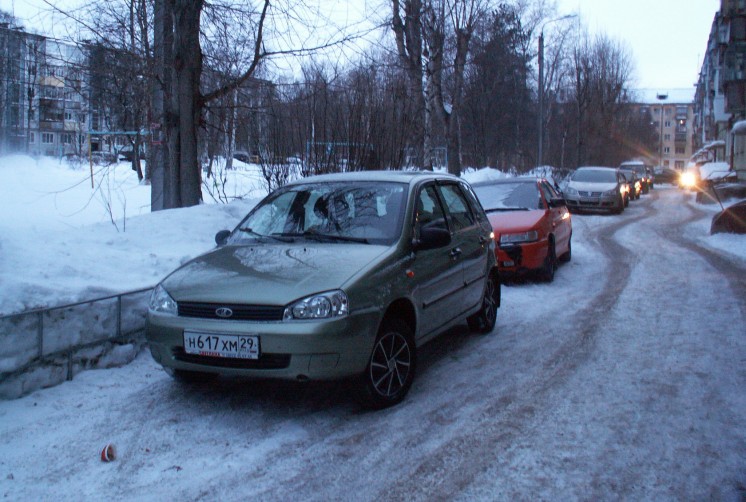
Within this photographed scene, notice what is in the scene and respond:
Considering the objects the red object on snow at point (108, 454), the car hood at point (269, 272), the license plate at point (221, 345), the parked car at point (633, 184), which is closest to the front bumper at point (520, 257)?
the car hood at point (269, 272)

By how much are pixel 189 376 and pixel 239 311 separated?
105 centimetres

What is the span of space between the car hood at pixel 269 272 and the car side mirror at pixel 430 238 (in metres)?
0.38

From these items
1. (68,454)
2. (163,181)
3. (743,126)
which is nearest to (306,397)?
(68,454)

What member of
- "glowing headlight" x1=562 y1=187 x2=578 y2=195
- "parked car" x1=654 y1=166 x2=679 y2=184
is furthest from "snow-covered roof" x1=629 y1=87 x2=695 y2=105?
"glowing headlight" x1=562 y1=187 x2=578 y2=195

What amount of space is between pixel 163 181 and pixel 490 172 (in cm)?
2115

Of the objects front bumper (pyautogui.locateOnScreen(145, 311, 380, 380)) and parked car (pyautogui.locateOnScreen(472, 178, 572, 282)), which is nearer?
front bumper (pyautogui.locateOnScreen(145, 311, 380, 380))

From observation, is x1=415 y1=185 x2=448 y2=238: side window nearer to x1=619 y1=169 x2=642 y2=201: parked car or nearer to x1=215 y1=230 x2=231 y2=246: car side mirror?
x1=215 y1=230 x2=231 y2=246: car side mirror

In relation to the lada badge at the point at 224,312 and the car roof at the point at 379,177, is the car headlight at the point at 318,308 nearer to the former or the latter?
the lada badge at the point at 224,312

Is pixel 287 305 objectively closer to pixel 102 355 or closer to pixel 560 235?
pixel 102 355

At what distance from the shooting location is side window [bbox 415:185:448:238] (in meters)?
5.75

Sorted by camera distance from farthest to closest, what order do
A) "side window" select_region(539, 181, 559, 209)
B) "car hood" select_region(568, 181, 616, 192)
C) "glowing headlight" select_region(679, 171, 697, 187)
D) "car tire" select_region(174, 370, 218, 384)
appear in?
"glowing headlight" select_region(679, 171, 697, 187)
"car hood" select_region(568, 181, 616, 192)
"side window" select_region(539, 181, 559, 209)
"car tire" select_region(174, 370, 218, 384)

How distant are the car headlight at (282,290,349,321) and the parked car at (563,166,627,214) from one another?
68.2 ft

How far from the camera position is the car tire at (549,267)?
10.3 m

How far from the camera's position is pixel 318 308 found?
446cm
